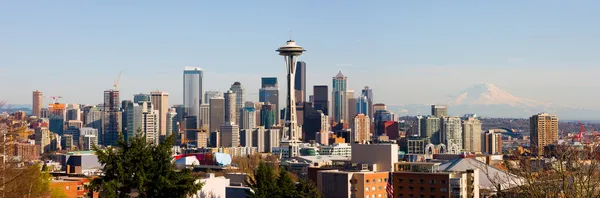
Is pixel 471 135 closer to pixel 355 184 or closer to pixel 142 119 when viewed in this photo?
pixel 142 119

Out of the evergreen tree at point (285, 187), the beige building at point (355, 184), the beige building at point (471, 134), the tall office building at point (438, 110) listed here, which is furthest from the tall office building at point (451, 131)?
the evergreen tree at point (285, 187)

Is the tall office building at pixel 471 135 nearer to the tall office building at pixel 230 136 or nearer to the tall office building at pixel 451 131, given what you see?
the tall office building at pixel 451 131

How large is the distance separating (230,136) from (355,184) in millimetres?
121334

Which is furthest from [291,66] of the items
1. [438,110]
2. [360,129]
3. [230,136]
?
[438,110]

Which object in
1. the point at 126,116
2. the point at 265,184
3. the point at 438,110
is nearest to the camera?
the point at 265,184

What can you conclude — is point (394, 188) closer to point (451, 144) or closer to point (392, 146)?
point (392, 146)

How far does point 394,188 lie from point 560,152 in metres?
29.3

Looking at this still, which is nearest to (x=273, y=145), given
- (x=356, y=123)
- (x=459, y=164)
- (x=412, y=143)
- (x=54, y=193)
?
(x=356, y=123)

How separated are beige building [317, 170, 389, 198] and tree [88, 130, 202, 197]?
17.7 m

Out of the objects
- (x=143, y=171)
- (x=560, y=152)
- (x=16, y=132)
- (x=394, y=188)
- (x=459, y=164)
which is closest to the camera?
(x=560, y=152)

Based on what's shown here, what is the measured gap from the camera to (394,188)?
42750mm

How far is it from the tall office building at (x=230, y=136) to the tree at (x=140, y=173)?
→ 135821mm

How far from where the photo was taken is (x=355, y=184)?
4131 cm

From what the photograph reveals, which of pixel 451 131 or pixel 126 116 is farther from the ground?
pixel 126 116
